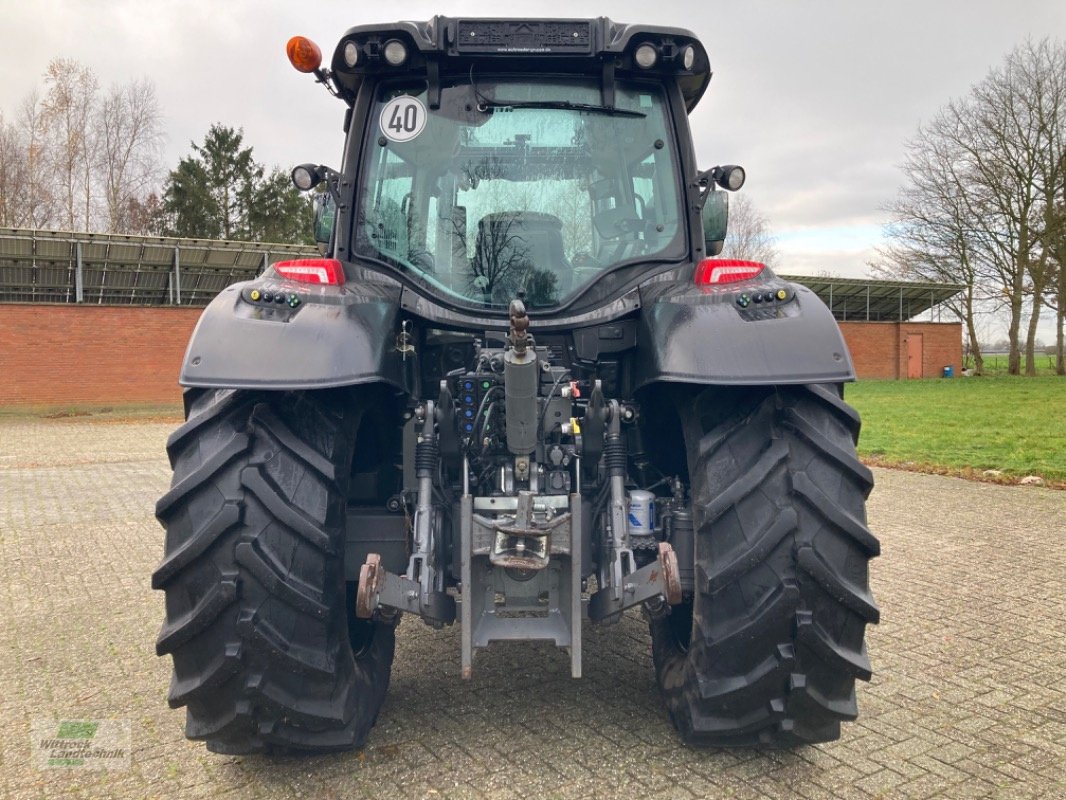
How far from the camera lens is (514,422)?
2.62 m

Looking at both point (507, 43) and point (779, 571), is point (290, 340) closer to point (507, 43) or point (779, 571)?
point (507, 43)

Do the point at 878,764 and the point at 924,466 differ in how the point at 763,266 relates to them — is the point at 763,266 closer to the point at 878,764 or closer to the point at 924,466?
the point at 878,764

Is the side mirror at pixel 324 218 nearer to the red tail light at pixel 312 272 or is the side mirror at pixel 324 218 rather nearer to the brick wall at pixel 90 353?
the red tail light at pixel 312 272

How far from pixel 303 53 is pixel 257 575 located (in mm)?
1824

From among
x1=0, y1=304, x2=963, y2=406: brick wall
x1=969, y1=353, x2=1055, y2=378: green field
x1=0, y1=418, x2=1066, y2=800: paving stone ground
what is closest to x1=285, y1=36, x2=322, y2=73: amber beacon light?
x1=0, y1=418, x2=1066, y2=800: paving stone ground

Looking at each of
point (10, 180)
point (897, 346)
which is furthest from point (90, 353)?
point (897, 346)

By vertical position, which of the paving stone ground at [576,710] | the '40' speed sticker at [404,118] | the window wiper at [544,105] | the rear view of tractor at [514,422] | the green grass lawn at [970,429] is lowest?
the paving stone ground at [576,710]

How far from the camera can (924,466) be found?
34.9 ft

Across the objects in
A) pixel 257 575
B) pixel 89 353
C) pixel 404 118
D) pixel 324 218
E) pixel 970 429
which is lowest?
pixel 970 429

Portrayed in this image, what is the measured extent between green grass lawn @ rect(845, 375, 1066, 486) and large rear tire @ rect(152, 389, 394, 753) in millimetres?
9017

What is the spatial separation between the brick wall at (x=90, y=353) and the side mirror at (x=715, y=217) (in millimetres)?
22207

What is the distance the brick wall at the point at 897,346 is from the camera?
36938mm

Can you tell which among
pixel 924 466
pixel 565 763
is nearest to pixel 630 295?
pixel 565 763

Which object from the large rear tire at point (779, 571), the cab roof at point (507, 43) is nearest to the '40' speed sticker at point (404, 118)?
the cab roof at point (507, 43)
